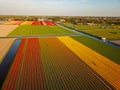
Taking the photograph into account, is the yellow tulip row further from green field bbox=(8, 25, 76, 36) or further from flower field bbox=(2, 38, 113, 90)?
green field bbox=(8, 25, 76, 36)

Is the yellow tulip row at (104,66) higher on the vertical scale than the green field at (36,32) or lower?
higher

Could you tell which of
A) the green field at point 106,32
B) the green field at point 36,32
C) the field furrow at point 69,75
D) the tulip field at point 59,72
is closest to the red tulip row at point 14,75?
the tulip field at point 59,72

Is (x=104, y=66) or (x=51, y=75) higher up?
(x=51, y=75)

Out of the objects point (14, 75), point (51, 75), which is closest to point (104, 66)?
point (51, 75)

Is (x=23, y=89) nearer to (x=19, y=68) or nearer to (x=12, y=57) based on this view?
(x=19, y=68)

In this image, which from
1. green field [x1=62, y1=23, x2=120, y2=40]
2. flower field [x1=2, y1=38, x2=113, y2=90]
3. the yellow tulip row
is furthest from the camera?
green field [x1=62, y1=23, x2=120, y2=40]

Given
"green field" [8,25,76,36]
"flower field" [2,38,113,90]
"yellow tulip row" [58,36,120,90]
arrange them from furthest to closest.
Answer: "green field" [8,25,76,36]
"yellow tulip row" [58,36,120,90]
"flower field" [2,38,113,90]

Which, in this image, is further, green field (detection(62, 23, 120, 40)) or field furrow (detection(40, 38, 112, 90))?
green field (detection(62, 23, 120, 40))

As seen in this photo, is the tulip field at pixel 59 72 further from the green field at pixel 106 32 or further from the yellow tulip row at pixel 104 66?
the green field at pixel 106 32

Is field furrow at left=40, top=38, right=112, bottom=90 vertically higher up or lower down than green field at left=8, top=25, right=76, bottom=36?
higher up

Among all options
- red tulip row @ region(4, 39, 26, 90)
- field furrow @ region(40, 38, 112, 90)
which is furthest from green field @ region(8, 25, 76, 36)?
field furrow @ region(40, 38, 112, 90)

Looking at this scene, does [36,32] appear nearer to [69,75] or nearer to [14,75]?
[14,75]

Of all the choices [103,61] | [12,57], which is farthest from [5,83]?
[103,61]
